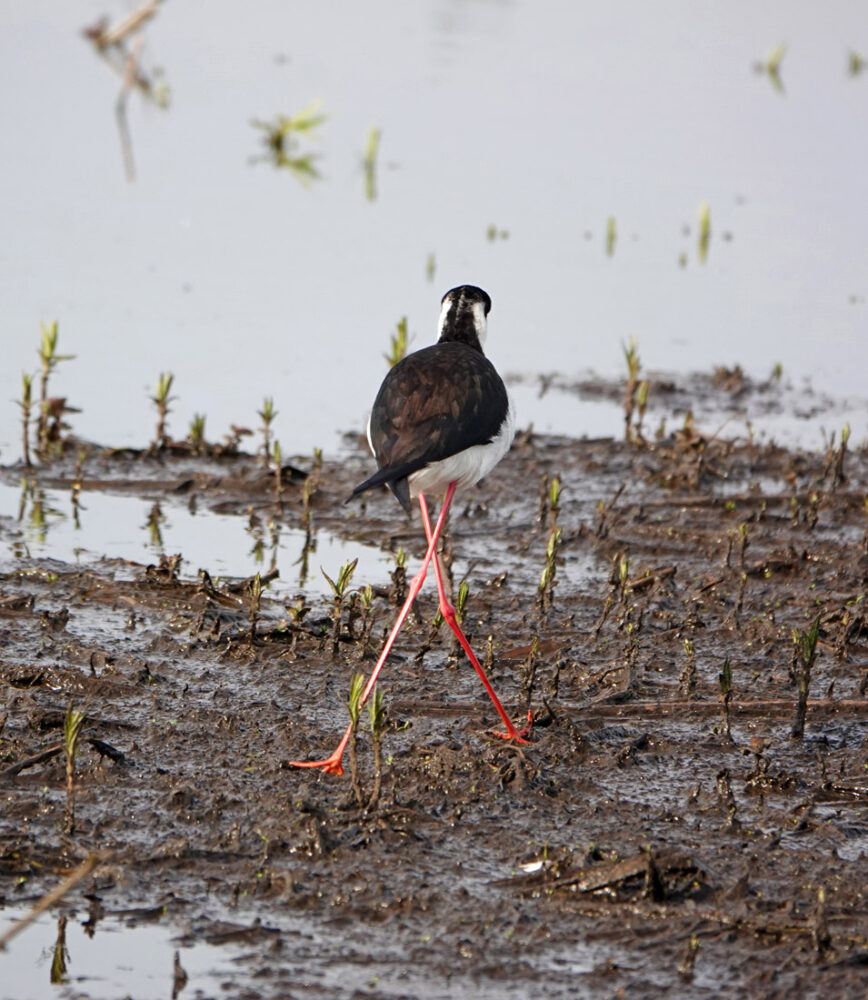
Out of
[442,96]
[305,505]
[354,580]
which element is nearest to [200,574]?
[354,580]

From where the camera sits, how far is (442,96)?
594 inches

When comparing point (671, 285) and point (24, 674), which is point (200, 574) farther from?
point (671, 285)

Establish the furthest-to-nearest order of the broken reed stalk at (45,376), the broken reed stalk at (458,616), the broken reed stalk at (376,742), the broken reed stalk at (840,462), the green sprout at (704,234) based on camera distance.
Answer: the green sprout at (704,234) → the broken reed stalk at (840,462) → the broken reed stalk at (45,376) → the broken reed stalk at (458,616) → the broken reed stalk at (376,742)

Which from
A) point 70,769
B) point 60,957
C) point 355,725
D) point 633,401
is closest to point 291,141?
point 633,401

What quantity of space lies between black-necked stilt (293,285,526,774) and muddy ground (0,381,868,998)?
0.28 m

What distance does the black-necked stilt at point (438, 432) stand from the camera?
455 centimetres

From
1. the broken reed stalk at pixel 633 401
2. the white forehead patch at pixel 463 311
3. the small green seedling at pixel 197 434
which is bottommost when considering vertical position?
the small green seedling at pixel 197 434

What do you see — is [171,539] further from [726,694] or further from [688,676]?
[726,694]

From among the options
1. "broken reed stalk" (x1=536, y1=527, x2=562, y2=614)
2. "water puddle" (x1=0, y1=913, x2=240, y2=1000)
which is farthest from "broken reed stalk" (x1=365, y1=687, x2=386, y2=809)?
"broken reed stalk" (x1=536, y1=527, x2=562, y2=614)

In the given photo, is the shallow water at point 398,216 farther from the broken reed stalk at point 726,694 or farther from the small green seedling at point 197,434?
the broken reed stalk at point 726,694

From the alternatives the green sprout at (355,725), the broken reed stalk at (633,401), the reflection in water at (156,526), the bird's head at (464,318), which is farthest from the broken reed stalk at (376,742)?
the broken reed stalk at (633,401)

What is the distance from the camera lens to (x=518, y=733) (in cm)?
441

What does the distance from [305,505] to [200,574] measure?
1117 millimetres

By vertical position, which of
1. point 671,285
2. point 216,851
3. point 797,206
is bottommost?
point 216,851
